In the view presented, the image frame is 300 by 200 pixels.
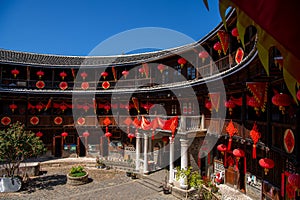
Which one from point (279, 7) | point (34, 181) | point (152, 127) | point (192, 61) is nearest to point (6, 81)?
point (34, 181)

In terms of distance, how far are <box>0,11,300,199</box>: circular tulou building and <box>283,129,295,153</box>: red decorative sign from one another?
207cm

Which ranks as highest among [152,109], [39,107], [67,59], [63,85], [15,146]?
[67,59]

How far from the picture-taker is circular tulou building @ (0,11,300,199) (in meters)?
14.8

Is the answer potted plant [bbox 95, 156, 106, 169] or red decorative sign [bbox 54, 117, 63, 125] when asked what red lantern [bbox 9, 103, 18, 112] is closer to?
red decorative sign [bbox 54, 117, 63, 125]

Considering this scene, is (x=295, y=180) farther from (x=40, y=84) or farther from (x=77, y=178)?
(x=40, y=84)

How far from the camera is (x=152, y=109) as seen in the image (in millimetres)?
26172

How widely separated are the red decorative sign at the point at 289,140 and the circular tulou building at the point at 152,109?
81.6 inches

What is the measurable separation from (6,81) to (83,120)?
9550 mm

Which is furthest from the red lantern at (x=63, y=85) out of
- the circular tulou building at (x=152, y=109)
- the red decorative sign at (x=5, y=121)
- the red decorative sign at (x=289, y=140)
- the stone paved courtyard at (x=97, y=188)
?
the red decorative sign at (x=289, y=140)

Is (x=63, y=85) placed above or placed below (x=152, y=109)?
above

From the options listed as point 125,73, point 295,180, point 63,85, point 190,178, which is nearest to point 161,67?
point 125,73

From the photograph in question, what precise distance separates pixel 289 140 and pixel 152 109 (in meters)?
17.8

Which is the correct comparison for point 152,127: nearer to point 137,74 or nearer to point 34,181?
point 137,74

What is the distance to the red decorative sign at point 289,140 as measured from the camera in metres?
8.89
